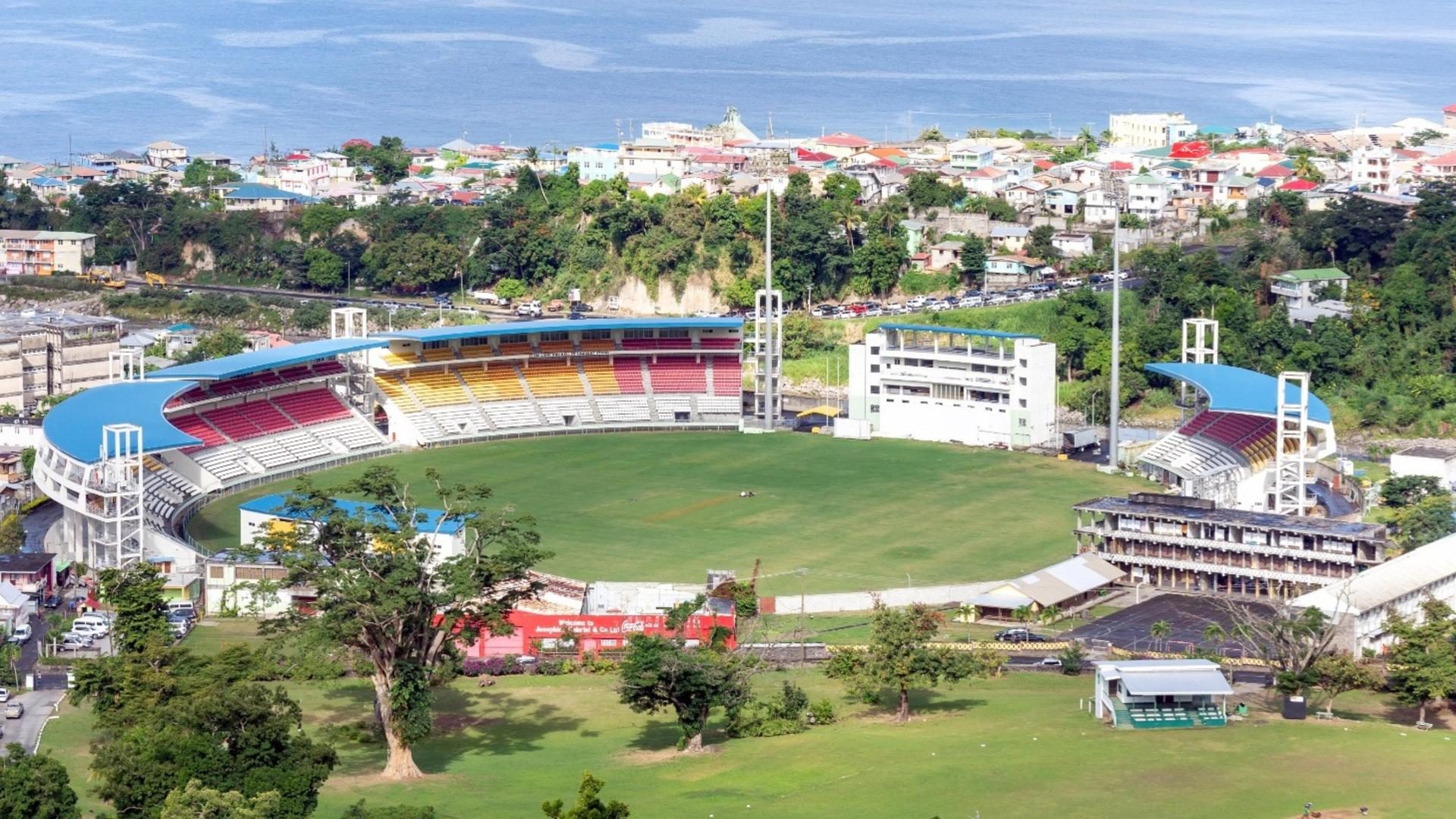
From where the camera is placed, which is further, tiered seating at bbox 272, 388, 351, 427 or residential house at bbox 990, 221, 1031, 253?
residential house at bbox 990, 221, 1031, 253

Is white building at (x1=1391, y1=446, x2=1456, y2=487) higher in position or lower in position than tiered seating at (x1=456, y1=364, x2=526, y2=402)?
lower

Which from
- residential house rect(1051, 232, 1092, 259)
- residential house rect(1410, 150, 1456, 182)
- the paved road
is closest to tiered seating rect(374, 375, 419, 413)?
the paved road

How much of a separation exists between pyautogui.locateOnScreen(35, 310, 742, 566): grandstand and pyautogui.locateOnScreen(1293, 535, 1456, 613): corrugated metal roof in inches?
945

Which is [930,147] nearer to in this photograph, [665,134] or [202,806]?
[665,134]

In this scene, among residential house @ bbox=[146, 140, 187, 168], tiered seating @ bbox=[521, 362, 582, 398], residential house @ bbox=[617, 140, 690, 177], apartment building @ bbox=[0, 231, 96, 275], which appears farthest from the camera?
residential house @ bbox=[146, 140, 187, 168]

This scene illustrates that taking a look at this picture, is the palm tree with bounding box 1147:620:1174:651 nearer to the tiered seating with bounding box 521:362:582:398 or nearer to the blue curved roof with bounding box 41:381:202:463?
the blue curved roof with bounding box 41:381:202:463

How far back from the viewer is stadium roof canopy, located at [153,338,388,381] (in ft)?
198

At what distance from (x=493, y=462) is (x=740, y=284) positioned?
2354 centimetres

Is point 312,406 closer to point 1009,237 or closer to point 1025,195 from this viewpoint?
point 1009,237

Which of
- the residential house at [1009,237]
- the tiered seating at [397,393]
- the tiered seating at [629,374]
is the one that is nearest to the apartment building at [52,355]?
the tiered seating at [397,393]

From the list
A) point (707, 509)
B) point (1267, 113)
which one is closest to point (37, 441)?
point (707, 509)

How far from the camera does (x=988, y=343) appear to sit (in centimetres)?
6681

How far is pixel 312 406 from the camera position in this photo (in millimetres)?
64625

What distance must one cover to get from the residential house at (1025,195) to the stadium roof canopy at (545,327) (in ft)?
85.0
